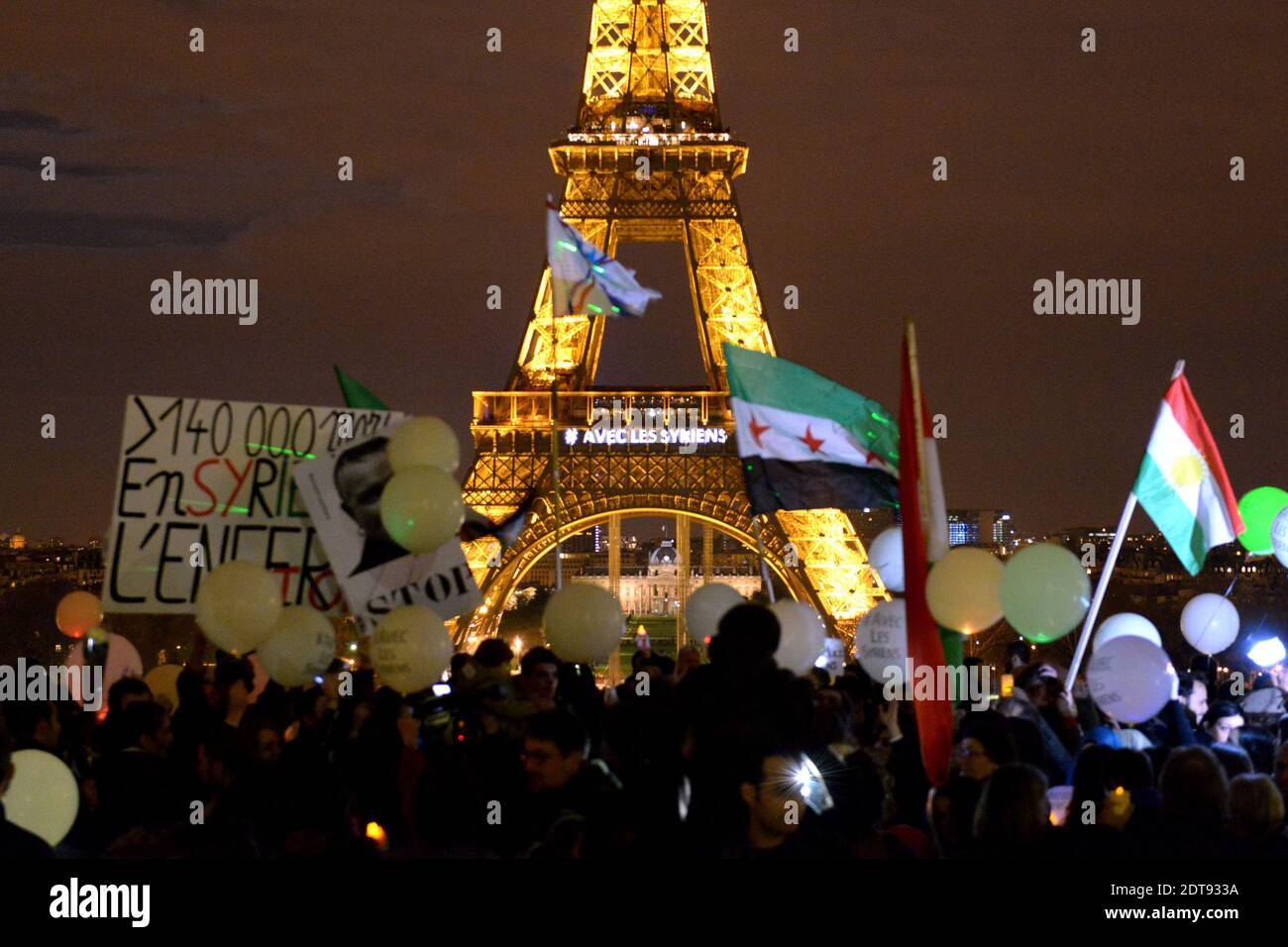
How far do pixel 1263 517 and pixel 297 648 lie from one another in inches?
292

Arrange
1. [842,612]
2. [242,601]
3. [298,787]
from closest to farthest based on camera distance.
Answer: [298,787]
[242,601]
[842,612]

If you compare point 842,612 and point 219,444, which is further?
point 842,612

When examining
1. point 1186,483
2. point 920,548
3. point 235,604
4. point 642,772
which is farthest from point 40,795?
point 1186,483

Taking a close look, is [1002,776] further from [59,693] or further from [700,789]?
[59,693]

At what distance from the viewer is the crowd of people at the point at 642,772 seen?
19.8ft

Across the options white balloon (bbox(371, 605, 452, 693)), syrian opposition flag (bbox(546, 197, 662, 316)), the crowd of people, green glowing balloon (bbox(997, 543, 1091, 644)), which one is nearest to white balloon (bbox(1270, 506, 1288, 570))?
the crowd of people

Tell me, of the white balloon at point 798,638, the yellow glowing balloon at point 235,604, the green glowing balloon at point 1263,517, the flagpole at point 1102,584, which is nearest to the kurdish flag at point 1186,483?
the flagpole at point 1102,584

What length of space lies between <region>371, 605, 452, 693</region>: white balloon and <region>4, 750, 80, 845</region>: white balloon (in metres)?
2.64

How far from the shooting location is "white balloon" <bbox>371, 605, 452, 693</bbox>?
9227 millimetres

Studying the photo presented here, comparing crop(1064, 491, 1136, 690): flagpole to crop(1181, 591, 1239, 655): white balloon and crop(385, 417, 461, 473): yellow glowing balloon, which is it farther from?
crop(385, 417, 461, 473): yellow glowing balloon

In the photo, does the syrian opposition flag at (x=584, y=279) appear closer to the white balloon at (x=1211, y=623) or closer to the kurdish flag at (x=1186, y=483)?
the kurdish flag at (x=1186, y=483)
